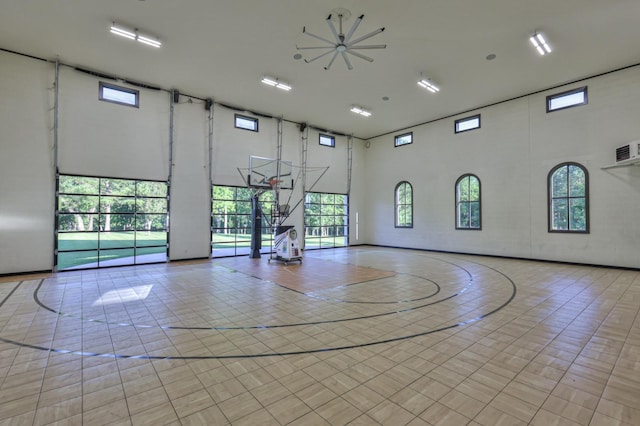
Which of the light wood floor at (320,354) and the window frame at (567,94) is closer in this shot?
the light wood floor at (320,354)

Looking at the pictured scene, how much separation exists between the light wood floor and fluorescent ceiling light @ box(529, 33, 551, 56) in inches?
196

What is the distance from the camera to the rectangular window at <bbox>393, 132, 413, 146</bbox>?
12539mm

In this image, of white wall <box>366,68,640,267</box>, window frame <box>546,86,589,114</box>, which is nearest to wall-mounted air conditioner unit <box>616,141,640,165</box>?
white wall <box>366,68,640,267</box>

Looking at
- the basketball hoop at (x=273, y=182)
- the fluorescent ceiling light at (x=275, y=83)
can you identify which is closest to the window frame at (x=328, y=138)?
the basketball hoop at (x=273, y=182)

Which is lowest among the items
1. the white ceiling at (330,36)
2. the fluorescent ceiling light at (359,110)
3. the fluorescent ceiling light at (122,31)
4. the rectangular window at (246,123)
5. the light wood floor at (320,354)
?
the light wood floor at (320,354)

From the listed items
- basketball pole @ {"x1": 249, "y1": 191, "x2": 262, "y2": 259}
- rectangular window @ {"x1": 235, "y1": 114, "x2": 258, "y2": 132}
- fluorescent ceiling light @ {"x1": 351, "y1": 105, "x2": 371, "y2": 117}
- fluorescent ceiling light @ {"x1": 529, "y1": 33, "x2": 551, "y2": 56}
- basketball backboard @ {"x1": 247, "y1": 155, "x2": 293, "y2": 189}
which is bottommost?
basketball pole @ {"x1": 249, "y1": 191, "x2": 262, "y2": 259}

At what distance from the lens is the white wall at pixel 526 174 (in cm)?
763

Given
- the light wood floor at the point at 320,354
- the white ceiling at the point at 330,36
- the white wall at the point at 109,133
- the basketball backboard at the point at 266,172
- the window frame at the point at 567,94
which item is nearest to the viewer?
the light wood floor at the point at 320,354

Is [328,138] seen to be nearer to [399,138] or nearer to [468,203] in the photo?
[399,138]

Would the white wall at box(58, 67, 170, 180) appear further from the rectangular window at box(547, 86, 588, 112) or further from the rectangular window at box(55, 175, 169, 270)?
the rectangular window at box(547, 86, 588, 112)

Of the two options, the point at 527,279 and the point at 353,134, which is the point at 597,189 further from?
the point at 353,134

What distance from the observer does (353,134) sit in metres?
13.7

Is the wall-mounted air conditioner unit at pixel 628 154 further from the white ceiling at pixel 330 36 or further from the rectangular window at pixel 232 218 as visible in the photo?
the rectangular window at pixel 232 218

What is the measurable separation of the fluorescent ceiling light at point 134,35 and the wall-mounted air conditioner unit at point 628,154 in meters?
10.7
